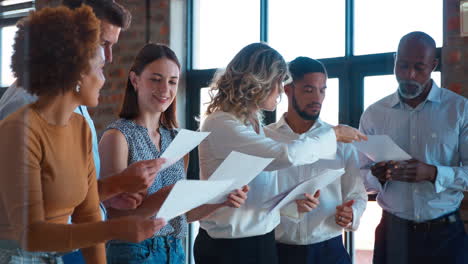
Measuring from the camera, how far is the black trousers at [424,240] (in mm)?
1696

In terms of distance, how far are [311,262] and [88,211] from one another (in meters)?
0.95

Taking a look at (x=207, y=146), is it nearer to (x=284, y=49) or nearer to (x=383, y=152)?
(x=383, y=152)

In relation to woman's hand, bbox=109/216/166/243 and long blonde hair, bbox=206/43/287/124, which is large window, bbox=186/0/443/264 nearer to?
long blonde hair, bbox=206/43/287/124

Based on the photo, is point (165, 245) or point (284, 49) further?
point (284, 49)

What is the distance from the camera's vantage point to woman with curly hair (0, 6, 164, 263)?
629 mm

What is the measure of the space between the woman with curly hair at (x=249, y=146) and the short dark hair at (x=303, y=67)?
263 millimetres

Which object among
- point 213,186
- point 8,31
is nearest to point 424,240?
point 213,186

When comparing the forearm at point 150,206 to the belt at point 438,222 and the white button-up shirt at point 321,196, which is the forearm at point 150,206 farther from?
the belt at point 438,222

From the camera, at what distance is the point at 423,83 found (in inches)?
71.6

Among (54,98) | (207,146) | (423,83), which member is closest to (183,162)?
(207,146)

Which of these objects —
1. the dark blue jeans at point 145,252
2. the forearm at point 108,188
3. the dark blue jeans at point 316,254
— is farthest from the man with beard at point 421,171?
the forearm at point 108,188

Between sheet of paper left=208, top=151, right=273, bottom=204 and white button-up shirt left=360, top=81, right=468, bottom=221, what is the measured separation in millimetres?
775

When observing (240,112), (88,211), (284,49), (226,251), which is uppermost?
(284,49)

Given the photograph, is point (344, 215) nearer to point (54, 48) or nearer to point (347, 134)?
point (347, 134)
